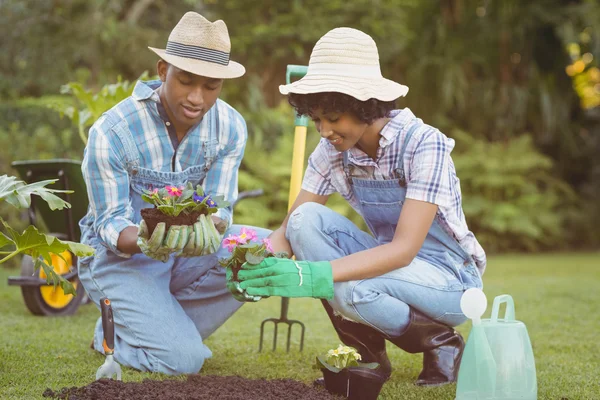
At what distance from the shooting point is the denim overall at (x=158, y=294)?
278cm

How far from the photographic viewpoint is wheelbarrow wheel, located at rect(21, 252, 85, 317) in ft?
12.7

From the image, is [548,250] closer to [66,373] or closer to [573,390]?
[573,390]

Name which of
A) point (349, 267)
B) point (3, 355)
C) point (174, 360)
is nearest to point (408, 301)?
point (349, 267)

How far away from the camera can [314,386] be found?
8.46 feet

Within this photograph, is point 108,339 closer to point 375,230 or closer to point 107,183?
point 107,183

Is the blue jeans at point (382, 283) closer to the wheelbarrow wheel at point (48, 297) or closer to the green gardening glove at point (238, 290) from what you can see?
the green gardening glove at point (238, 290)

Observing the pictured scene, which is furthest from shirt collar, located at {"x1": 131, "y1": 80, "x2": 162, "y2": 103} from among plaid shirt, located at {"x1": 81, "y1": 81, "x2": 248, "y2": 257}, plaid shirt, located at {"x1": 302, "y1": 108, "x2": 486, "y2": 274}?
plaid shirt, located at {"x1": 302, "y1": 108, "x2": 486, "y2": 274}

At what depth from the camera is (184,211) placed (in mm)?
2422

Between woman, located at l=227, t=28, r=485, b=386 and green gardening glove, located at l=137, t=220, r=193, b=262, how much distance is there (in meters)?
0.24

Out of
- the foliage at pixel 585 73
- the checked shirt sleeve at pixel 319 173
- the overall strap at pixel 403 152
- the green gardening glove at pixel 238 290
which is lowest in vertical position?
the green gardening glove at pixel 238 290

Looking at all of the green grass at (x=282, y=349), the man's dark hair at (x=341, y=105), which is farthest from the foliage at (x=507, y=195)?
the man's dark hair at (x=341, y=105)

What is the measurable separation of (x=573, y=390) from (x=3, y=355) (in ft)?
6.86

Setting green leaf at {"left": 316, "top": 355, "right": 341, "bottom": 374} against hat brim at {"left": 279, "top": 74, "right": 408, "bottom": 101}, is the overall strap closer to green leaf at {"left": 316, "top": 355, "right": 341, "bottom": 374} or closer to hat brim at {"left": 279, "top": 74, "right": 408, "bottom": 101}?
hat brim at {"left": 279, "top": 74, "right": 408, "bottom": 101}

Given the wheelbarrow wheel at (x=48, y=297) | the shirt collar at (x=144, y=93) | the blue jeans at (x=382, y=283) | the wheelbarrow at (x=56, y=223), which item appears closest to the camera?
the blue jeans at (x=382, y=283)
